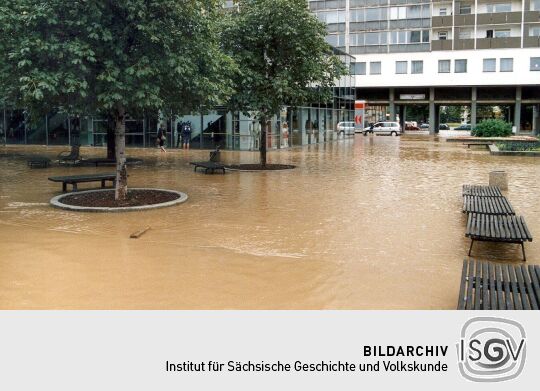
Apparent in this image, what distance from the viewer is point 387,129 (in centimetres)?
6038

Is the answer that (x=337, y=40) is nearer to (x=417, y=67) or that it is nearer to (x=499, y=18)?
(x=417, y=67)

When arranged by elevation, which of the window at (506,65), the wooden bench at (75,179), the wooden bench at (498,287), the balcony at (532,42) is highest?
the balcony at (532,42)

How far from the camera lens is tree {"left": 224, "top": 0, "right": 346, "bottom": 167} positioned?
20.4 meters

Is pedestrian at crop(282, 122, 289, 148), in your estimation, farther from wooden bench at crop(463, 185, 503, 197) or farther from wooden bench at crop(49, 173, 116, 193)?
wooden bench at crop(463, 185, 503, 197)

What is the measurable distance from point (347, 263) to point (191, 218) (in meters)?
4.37

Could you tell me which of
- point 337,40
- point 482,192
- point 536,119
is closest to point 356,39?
point 337,40

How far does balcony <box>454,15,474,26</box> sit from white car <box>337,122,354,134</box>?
15.3 m

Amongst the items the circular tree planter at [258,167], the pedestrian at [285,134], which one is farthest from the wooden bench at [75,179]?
the pedestrian at [285,134]

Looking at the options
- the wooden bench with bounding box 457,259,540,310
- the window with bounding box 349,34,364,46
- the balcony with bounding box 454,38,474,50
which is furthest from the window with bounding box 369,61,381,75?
the wooden bench with bounding box 457,259,540,310

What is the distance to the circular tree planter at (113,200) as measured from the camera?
12492 millimetres

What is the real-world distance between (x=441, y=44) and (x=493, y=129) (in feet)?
59.6

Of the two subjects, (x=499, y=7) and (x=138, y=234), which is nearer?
(x=138, y=234)

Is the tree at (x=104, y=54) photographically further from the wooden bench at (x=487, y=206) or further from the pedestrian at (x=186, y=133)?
the pedestrian at (x=186, y=133)

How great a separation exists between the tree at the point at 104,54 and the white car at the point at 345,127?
36.3 metres
